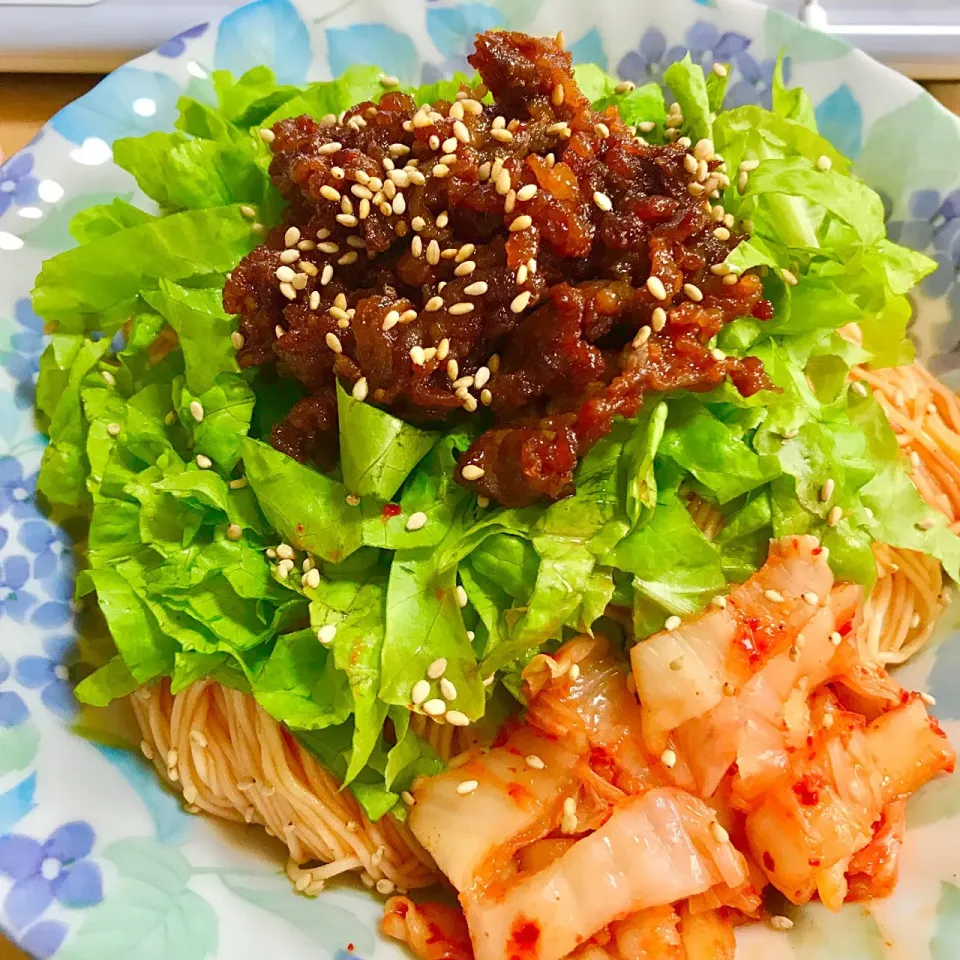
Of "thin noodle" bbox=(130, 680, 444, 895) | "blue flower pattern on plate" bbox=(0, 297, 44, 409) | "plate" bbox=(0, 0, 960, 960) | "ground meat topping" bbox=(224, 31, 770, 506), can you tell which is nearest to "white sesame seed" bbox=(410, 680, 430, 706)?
"thin noodle" bbox=(130, 680, 444, 895)

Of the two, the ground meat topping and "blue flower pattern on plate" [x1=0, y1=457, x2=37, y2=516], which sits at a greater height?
the ground meat topping

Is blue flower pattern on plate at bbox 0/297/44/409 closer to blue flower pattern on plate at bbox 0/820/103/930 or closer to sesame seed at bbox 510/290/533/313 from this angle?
blue flower pattern on plate at bbox 0/820/103/930

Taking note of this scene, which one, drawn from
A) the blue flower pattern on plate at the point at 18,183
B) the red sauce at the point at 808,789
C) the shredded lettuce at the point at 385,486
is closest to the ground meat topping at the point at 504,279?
the shredded lettuce at the point at 385,486

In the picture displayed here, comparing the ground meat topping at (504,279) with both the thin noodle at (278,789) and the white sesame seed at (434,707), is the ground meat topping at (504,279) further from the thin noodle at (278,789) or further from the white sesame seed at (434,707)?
the thin noodle at (278,789)

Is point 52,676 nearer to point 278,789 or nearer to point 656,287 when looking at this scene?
point 278,789

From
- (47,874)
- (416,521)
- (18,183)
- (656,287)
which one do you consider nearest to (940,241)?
(656,287)

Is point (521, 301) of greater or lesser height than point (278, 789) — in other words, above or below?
above

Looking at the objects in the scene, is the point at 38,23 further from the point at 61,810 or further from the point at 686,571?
the point at 686,571

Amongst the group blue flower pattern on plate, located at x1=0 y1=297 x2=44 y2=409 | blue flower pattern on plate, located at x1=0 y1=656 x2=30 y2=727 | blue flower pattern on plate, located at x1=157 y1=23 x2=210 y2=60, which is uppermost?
blue flower pattern on plate, located at x1=157 y1=23 x2=210 y2=60
